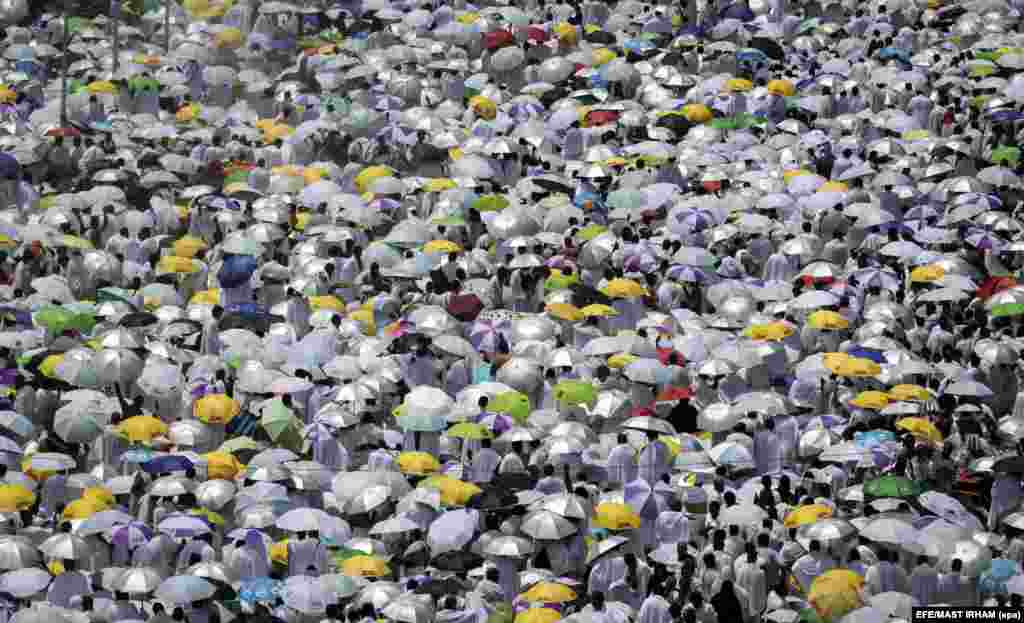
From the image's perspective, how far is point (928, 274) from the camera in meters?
23.8

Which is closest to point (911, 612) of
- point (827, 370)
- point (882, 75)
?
point (827, 370)

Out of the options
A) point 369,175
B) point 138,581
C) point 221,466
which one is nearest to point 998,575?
point 221,466

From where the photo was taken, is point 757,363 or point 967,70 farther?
point 967,70

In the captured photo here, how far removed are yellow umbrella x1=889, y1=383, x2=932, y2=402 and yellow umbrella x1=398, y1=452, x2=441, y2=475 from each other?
429 centimetres

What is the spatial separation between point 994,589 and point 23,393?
8.89 meters

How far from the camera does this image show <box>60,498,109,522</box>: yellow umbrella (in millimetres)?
18531

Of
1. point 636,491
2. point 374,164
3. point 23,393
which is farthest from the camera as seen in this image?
point 374,164

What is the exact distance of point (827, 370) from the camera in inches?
848

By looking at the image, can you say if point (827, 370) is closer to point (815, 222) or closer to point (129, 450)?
point (815, 222)

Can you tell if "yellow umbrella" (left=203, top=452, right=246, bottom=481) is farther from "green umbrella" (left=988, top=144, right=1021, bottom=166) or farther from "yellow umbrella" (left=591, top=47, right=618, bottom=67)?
"yellow umbrella" (left=591, top=47, right=618, bottom=67)

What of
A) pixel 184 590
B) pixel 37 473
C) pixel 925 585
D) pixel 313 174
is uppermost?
pixel 184 590

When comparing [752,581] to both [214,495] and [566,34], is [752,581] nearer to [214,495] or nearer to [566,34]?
[214,495]

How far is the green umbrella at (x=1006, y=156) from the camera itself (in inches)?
1098

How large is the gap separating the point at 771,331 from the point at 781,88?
8624 mm
